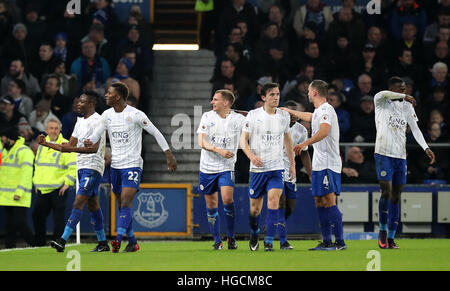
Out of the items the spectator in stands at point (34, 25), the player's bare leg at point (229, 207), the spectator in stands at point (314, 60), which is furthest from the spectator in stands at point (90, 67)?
the player's bare leg at point (229, 207)

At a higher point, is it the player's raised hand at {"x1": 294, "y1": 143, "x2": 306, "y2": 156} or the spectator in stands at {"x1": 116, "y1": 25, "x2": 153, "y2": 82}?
the spectator in stands at {"x1": 116, "y1": 25, "x2": 153, "y2": 82}

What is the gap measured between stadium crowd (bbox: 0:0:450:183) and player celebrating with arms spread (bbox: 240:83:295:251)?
568cm

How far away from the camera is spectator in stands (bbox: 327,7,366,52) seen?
69.7 ft

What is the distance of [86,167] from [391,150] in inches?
166

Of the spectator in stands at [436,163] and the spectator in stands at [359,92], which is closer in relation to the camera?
the spectator in stands at [436,163]

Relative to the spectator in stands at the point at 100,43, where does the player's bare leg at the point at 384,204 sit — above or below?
below

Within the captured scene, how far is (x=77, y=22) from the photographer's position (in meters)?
22.3

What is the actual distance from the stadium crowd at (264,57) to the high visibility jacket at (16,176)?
2.11 metres

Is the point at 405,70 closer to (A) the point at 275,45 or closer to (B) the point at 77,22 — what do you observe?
(A) the point at 275,45

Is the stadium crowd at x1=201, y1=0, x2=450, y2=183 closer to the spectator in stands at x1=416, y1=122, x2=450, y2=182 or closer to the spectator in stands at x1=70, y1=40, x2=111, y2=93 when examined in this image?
the spectator in stands at x1=416, y1=122, x2=450, y2=182

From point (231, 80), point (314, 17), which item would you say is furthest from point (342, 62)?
point (231, 80)

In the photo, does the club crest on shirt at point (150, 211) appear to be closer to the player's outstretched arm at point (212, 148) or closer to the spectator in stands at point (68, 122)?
the spectator in stands at point (68, 122)

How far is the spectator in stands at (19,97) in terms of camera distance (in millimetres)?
20438

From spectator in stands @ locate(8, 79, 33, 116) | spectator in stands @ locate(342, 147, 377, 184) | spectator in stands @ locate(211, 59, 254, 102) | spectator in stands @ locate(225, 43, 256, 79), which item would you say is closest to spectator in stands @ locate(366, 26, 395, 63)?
spectator in stands @ locate(225, 43, 256, 79)
